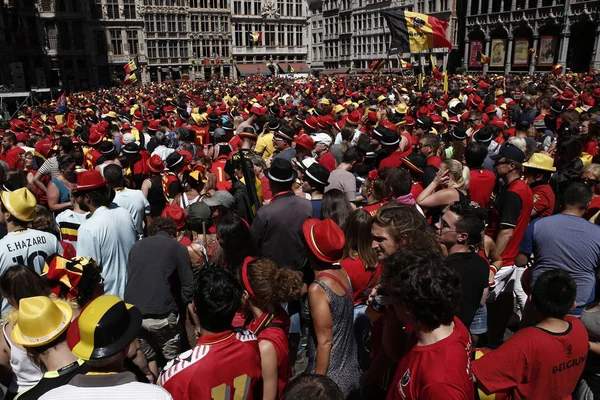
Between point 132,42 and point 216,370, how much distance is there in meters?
64.8

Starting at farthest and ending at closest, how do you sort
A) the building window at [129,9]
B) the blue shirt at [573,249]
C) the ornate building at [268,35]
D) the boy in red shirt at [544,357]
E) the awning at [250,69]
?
the ornate building at [268,35] → the awning at [250,69] → the building window at [129,9] → the blue shirt at [573,249] → the boy in red shirt at [544,357]

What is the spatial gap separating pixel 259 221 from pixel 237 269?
95 centimetres

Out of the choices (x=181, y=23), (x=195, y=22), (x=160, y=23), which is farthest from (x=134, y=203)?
(x=195, y=22)

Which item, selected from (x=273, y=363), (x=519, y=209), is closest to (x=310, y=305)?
(x=273, y=363)

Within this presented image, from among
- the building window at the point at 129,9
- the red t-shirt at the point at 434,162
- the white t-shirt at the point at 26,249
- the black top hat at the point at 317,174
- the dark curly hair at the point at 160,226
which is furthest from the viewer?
the building window at the point at 129,9

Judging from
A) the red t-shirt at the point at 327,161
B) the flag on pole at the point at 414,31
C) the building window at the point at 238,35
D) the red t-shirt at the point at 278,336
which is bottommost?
the red t-shirt at the point at 278,336

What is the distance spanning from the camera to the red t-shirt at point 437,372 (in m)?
2.01

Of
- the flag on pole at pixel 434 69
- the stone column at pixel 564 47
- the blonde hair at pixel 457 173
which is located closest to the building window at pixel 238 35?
the stone column at pixel 564 47

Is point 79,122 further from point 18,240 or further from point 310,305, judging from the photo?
point 310,305

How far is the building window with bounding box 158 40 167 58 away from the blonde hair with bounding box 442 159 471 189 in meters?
63.3

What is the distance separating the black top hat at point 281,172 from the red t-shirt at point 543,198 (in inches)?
113

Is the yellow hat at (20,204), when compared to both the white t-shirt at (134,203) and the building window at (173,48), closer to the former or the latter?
the white t-shirt at (134,203)

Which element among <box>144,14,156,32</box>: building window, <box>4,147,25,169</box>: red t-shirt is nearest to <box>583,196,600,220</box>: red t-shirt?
<box>4,147,25,169</box>: red t-shirt

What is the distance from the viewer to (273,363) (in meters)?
2.80
